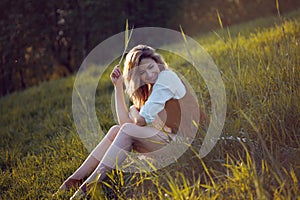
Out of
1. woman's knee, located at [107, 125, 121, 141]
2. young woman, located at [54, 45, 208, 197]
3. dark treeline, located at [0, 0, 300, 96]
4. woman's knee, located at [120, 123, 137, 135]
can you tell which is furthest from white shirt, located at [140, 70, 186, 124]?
dark treeline, located at [0, 0, 300, 96]

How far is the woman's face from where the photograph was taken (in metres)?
3.38

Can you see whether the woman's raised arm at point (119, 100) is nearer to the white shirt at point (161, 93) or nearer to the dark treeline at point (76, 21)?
the white shirt at point (161, 93)

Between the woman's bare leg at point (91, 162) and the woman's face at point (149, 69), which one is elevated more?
the woman's face at point (149, 69)

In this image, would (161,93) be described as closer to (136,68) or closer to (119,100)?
(136,68)

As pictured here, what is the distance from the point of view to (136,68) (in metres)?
3.40

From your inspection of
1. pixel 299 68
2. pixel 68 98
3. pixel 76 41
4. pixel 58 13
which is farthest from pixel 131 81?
pixel 76 41

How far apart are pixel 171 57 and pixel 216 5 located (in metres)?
8.69

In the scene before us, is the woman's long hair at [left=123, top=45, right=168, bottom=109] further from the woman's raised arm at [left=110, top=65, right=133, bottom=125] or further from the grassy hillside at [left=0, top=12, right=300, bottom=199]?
the grassy hillside at [left=0, top=12, right=300, bottom=199]

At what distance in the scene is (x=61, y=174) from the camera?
11.4ft

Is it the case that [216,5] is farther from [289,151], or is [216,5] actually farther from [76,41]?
[289,151]

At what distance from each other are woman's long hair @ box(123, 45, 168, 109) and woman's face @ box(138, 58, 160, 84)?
1.1 inches

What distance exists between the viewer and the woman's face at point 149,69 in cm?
338

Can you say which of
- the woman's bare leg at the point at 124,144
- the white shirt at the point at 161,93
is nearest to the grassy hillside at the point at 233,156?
the woman's bare leg at the point at 124,144

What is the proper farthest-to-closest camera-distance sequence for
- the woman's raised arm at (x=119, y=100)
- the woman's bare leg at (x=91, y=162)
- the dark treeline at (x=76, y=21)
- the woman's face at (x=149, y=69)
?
1. the dark treeline at (x=76, y=21)
2. the woman's raised arm at (x=119, y=100)
3. the woman's face at (x=149, y=69)
4. the woman's bare leg at (x=91, y=162)
